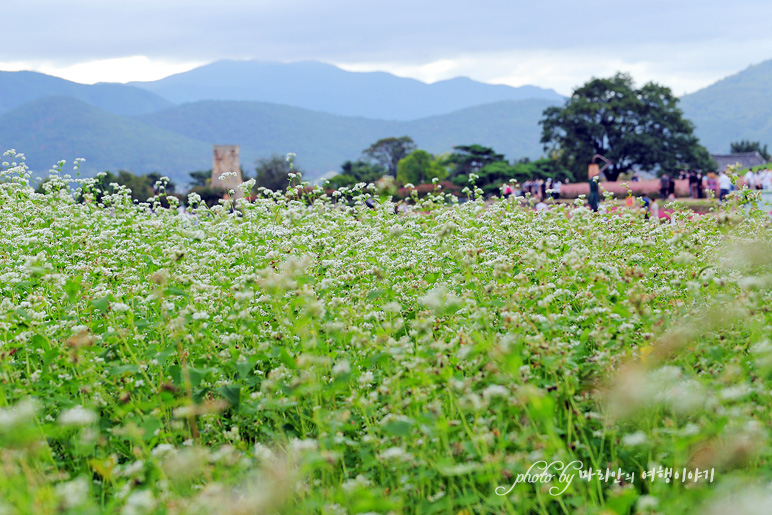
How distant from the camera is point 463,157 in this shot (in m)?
68.4

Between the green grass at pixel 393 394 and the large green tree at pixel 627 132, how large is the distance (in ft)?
191

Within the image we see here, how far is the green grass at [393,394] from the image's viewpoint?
3.04 meters

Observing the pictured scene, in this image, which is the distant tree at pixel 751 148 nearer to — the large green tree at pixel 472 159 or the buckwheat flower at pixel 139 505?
the large green tree at pixel 472 159

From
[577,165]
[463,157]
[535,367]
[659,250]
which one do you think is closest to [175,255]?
[535,367]

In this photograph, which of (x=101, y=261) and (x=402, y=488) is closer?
(x=402, y=488)

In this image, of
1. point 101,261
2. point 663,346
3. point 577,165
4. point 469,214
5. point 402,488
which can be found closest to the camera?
point 402,488

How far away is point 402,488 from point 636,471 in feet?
4.52

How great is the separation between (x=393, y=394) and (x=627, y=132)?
63.8 m

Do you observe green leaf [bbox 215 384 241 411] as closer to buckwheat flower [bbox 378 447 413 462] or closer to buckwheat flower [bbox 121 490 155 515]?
buckwheat flower [bbox 378 447 413 462]

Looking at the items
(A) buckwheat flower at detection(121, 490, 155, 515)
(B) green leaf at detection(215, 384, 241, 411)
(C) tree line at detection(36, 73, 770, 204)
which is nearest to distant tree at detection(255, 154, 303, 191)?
(C) tree line at detection(36, 73, 770, 204)

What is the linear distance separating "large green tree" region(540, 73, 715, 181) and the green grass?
191ft

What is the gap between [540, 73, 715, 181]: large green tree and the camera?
60250mm

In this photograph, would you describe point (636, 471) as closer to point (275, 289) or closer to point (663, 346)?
point (663, 346)

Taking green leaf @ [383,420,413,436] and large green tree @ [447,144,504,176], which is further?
large green tree @ [447,144,504,176]
